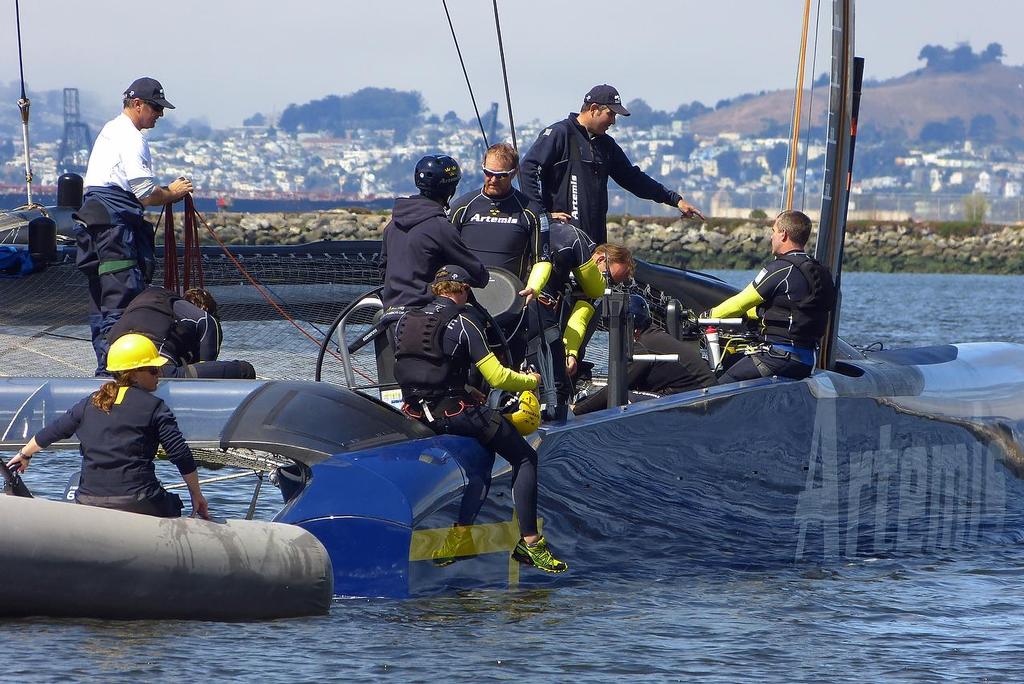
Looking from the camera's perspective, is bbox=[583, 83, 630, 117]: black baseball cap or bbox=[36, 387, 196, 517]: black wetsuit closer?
bbox=[36, 387, 196, 517]: black wetsuit

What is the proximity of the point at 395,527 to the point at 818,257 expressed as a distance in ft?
12.2

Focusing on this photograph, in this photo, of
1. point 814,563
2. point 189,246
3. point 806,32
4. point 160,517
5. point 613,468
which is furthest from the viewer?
point 806,32

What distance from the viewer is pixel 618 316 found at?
8.90m

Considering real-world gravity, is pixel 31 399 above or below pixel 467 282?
below

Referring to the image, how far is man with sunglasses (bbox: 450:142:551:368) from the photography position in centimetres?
878

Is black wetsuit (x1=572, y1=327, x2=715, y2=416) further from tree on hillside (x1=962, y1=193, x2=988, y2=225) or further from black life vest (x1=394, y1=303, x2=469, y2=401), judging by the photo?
tree on hillside (x1=962, y1=193, x2=988, y2=225)

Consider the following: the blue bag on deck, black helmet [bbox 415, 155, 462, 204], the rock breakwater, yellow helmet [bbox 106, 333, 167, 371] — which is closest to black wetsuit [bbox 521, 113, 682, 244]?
black helmet [bbox 415, 155, 462, 204]

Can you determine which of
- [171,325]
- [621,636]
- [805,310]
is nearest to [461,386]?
[621,636]

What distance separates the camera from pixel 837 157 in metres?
9.91

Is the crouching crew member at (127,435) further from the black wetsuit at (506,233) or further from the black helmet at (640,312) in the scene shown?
the black helmet at (640,312)

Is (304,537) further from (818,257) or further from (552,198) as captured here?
(818,257)

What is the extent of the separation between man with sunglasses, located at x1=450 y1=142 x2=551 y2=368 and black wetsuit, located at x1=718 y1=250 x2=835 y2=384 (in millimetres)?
1329

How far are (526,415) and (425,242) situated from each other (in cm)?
102

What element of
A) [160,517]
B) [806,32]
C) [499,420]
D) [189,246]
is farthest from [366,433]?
[806,32]
